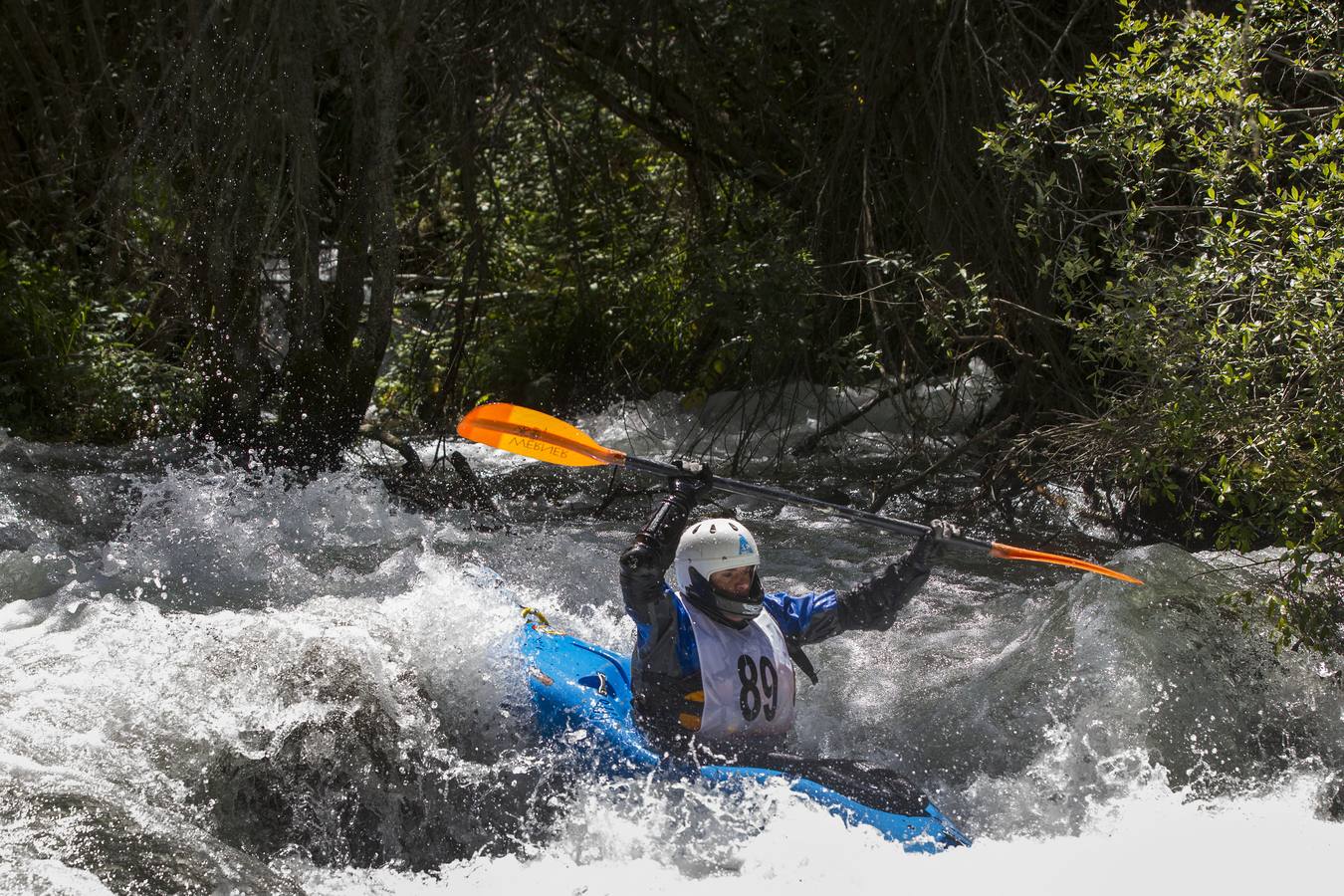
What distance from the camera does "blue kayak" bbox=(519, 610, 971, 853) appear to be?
3.98 metres

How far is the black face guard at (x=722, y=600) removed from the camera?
4402mm

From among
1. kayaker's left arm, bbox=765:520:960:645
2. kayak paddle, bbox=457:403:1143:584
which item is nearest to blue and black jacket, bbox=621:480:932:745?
kayaker's left arm, bbox=765:520:960:645

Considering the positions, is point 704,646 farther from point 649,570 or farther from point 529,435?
point 529,435

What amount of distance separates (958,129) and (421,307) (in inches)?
172

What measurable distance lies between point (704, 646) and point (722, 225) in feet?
16.4

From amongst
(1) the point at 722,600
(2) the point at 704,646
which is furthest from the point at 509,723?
(1) the point at 722,600

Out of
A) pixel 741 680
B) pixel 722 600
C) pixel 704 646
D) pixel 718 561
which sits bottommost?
pixel 741 680

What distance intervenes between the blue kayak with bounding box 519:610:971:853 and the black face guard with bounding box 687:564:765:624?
16.6 inches

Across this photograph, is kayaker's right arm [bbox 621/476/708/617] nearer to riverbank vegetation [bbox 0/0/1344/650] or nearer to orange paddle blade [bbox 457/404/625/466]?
orange paddle blade [bbox 457/404/625/466]

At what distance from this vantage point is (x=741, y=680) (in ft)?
14.4

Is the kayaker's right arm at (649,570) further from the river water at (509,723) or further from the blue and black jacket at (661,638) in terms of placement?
the river water at (509,723)

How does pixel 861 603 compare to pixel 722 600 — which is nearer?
pixel 722 600

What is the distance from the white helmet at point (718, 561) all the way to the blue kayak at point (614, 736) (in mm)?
453

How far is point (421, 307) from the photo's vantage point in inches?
391
